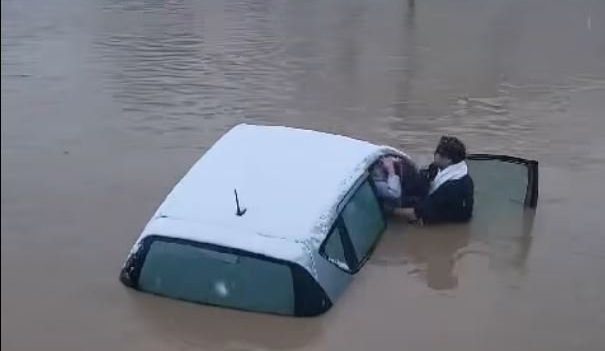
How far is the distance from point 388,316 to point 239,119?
21.0ft

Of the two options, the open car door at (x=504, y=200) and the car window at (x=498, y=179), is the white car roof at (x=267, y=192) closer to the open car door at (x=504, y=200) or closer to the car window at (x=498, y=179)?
the open car door at (x=504, y=200)

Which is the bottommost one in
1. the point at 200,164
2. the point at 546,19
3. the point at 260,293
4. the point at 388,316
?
the point at 546,19

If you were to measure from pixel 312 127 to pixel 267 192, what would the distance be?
20.1 ft

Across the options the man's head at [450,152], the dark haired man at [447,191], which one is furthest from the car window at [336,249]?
the man's head at [450,152]

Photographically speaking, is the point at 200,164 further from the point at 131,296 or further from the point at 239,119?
the point at 239,119

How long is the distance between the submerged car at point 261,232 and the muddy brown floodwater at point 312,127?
0.56ft

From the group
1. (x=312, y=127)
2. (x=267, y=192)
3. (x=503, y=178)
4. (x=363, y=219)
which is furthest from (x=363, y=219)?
(x=312, y=127)

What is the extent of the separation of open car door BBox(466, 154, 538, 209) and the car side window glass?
1.54 meters

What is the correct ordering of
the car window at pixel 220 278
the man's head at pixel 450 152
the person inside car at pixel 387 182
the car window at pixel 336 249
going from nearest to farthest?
1. the car window at pixel 220 278
2. the car window at pixel 336 249
3. the person inside car at pixel 387 182
4. the man's head at pixel 450 152

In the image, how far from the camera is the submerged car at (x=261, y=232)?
675 centimetres

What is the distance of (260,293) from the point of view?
6859 millimetres

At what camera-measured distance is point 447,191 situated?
8969mm

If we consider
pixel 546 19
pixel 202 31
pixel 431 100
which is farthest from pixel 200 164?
pixel 546 19

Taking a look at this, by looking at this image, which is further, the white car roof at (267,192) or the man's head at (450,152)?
the man's head at (450,152)
